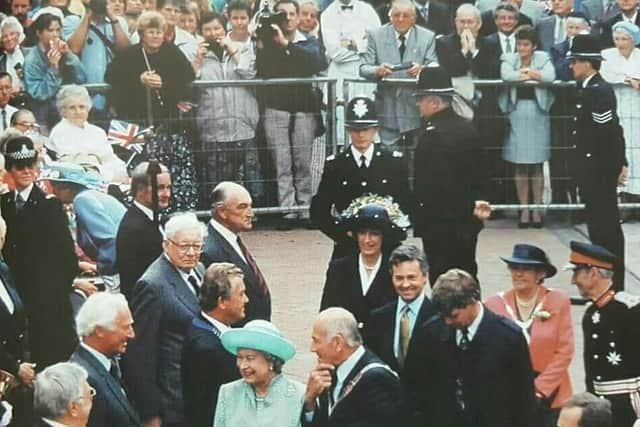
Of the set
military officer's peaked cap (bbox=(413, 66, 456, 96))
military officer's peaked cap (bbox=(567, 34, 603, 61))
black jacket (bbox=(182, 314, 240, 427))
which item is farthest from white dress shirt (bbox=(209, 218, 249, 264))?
military officer's peaked cap (bbox=(567, 34, 603, 61))

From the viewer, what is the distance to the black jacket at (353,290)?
257 inches

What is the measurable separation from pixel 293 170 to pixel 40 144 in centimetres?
97

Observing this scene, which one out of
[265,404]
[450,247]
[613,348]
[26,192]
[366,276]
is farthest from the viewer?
[26,192]

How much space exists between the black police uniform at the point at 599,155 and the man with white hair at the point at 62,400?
1990mm

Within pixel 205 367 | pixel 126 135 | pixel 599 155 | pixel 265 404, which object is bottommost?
pixel 265 404

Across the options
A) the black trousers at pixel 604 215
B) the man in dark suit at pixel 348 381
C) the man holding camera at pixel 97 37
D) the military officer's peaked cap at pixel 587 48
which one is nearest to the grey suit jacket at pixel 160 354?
the man in dark suit at pixel 348 381

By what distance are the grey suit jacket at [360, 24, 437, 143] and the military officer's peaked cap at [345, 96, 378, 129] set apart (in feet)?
0.09

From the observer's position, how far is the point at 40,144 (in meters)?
6.89

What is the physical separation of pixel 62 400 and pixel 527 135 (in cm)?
230

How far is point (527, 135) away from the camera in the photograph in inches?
284

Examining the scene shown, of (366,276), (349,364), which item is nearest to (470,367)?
(349,364)

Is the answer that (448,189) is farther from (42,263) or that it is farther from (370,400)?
(42,263)

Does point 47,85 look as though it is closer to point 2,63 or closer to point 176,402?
point 2,63

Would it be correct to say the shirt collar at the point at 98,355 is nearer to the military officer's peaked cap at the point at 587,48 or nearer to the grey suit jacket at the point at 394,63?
the grey suit jacket at the point at 394,63
